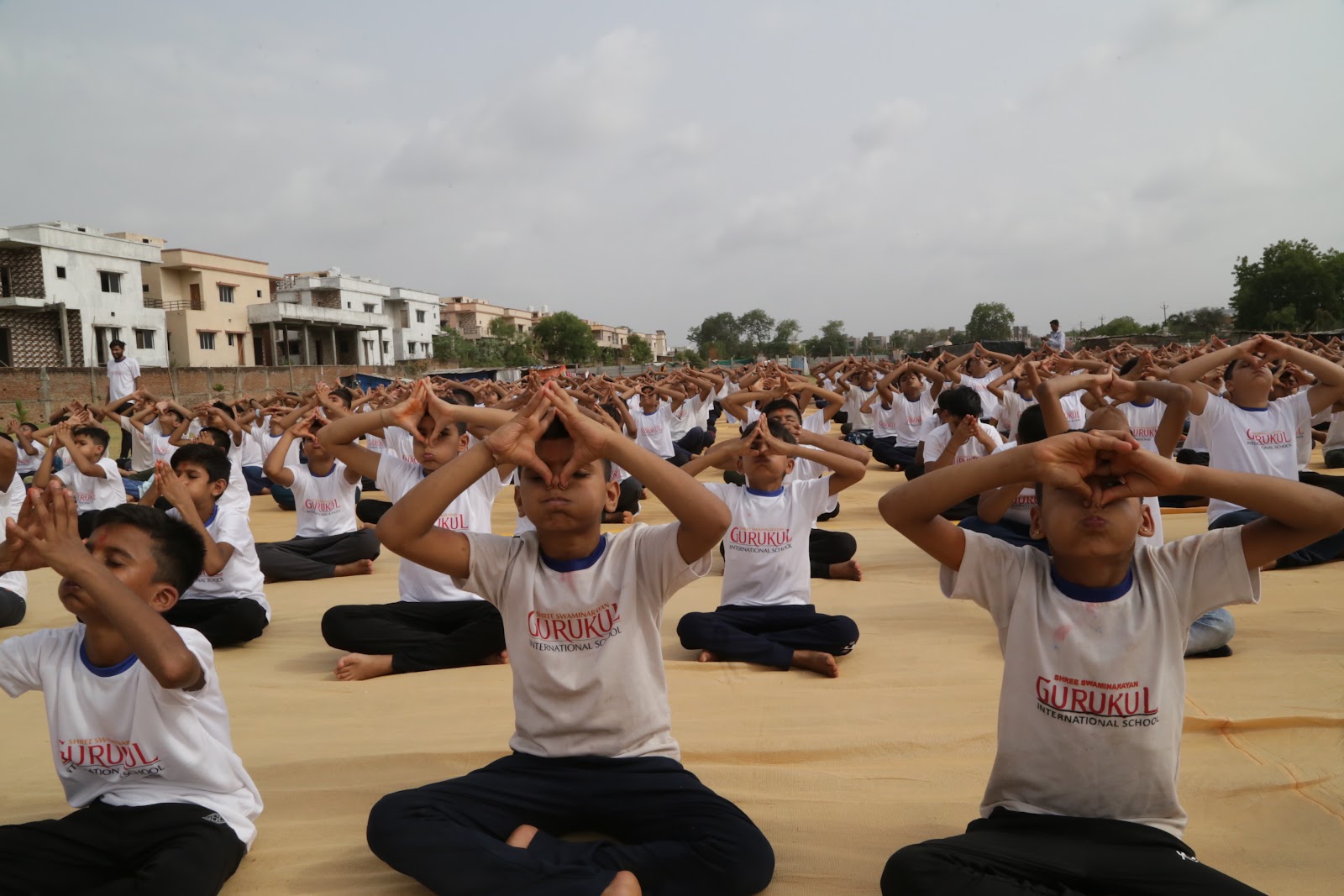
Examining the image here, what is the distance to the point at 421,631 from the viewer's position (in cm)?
513

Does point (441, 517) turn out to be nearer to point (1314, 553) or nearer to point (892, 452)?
point (1314, 553)

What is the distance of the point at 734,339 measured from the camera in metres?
105

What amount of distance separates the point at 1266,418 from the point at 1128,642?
4.84 metres

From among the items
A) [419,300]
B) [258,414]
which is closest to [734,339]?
[419,300]

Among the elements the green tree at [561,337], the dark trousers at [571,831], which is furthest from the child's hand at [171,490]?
the green tree at [561,337]

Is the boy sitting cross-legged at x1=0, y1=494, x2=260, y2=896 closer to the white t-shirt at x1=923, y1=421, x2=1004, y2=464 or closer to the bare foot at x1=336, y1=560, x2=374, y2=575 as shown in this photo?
the bare foot at x1=336, y1=560, x2=374, y2=575

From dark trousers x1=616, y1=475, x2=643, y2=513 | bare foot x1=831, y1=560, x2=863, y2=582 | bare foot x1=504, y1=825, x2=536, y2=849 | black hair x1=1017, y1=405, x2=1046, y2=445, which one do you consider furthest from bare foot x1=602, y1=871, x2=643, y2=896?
dark trousers x1=616, y1=475, x2=643, y2=513

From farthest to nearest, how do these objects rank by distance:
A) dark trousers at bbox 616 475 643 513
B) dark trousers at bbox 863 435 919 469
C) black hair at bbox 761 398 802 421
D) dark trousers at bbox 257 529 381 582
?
1. dark trousers at bbox 863 435 919 469
2. dark trousers at bbox 616 475 643 513
3. dark trousers at bbox 257 529 381 582
4. black hair at bbox 761 398 802 421

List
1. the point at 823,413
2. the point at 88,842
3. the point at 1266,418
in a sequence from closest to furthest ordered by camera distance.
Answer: the point at 88,842, the point at 1266,418, the point at 823,413

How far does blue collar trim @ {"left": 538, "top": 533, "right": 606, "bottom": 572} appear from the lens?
9.61 ft

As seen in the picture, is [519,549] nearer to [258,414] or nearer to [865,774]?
[865,774]

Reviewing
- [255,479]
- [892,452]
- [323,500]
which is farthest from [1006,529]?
[255,479]

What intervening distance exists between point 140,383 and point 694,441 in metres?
13.0

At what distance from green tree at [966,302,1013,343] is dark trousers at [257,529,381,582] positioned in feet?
201
